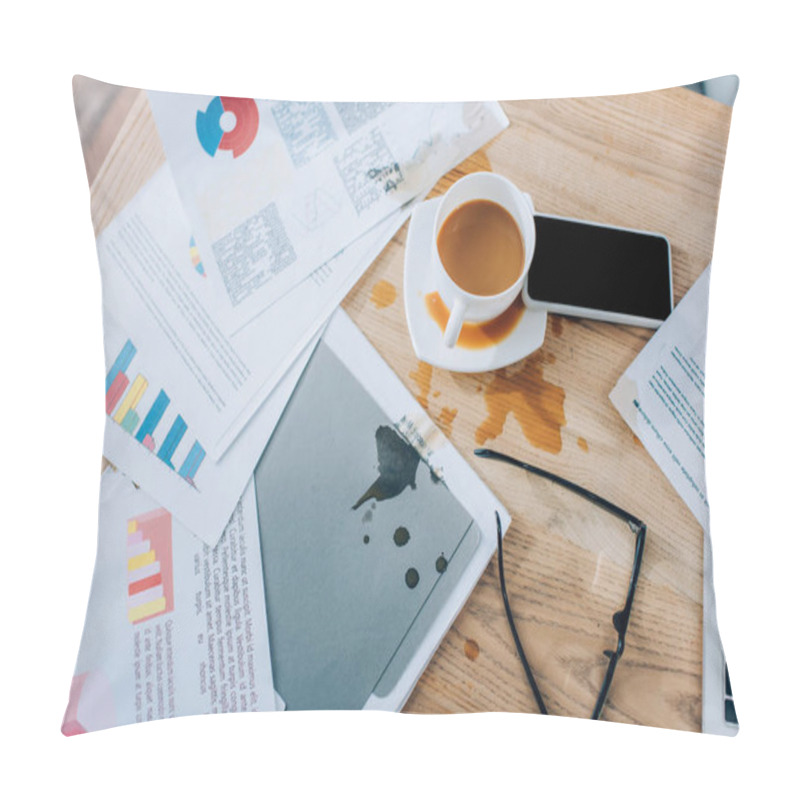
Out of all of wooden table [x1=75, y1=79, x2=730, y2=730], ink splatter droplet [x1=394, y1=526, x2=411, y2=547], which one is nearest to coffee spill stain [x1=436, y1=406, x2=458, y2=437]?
wooden table [x1=75, y1=79, x2=730, y2=730]

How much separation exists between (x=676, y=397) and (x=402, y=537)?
13.0 inches

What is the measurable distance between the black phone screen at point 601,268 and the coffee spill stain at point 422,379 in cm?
14

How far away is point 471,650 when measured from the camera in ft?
2.03

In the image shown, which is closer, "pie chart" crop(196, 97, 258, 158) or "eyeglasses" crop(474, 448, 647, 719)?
"eyeglasses" crop(474, 448, 647, 719)

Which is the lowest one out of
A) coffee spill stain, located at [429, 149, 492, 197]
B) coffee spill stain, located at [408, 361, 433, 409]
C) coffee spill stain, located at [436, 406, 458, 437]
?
coffee spill stain, located at [436, 406, 458, 437]

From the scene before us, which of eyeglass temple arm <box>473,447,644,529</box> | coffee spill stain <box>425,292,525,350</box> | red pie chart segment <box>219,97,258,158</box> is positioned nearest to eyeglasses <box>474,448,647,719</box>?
eyeglass temple arm <box>473,447,644,529</box>

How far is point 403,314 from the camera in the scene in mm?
680

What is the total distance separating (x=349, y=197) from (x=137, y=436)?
0.36 metres

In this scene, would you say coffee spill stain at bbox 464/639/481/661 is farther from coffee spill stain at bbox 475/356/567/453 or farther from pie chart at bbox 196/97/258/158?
pie chart at bbox 196/97/258/158

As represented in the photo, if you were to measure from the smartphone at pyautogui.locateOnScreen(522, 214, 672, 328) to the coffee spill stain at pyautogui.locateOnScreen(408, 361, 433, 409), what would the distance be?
0.13m

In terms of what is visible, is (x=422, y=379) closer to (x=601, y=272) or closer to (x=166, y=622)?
(x=601, y=272)

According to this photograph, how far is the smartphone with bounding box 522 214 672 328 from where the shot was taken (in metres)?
0.66

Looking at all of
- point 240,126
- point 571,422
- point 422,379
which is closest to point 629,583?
point 571,422

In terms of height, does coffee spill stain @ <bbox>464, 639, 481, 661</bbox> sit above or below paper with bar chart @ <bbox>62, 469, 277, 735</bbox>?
below
